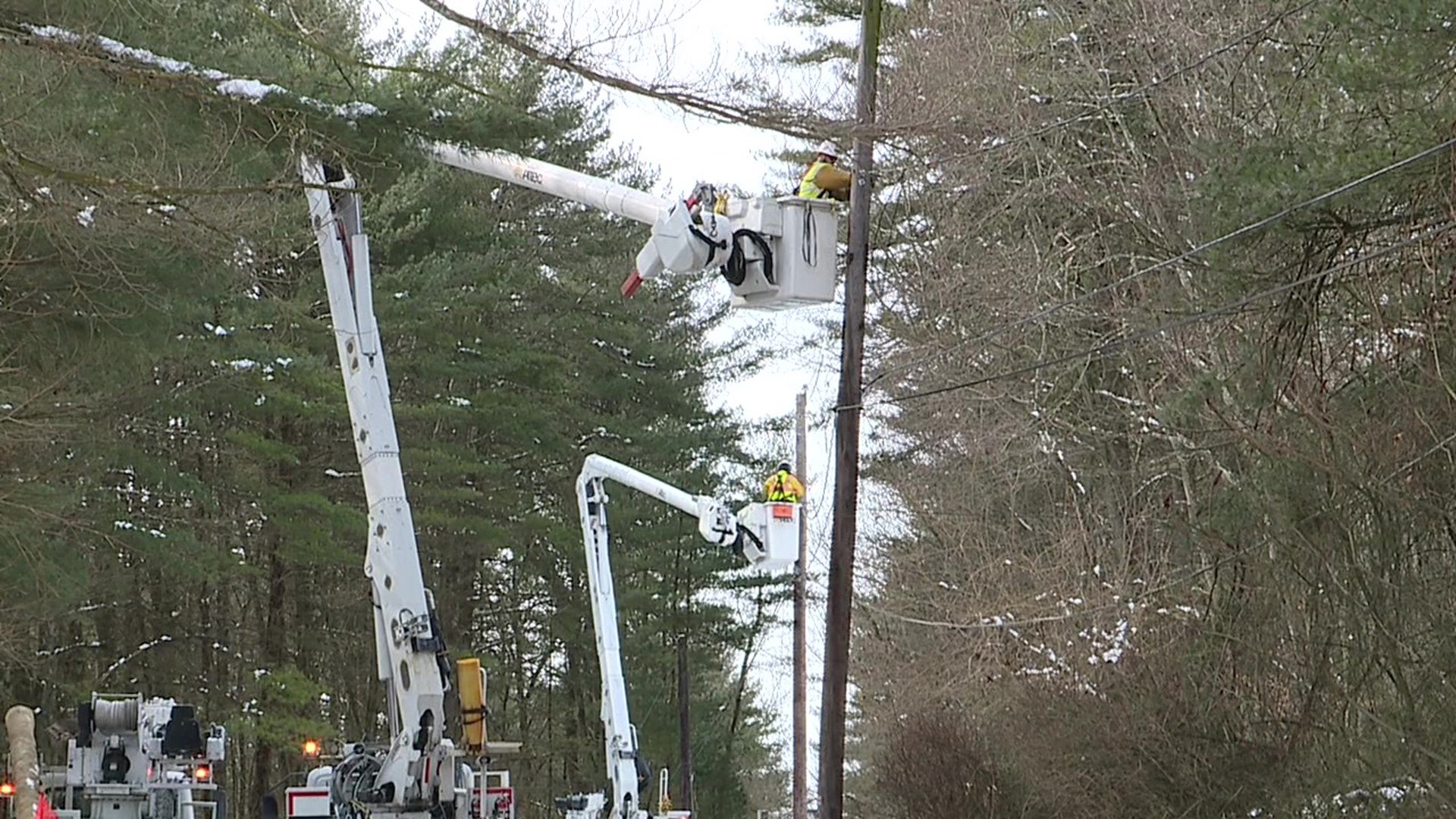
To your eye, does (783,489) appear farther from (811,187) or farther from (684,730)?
(684,730)

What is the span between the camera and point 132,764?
1334 cm

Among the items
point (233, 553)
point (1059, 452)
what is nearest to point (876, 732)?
point (1059, 452)

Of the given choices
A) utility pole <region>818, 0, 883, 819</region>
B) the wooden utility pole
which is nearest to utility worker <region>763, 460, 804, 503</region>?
utility pole <region>818, 0, 883, 819</region>

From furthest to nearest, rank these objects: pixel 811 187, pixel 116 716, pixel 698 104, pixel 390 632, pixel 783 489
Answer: pixel 783 489, pixel 116 716, pixel 390 632, pixel 811 187, pixel 698 104

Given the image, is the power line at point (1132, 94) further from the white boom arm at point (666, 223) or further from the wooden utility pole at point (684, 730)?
the wooden utility pole at point (684, 730)

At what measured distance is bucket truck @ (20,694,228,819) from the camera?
13203mm

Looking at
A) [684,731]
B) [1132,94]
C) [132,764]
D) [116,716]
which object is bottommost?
[684,731]

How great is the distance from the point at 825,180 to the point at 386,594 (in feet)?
14.1

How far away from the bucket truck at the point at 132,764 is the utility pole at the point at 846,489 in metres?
4.89

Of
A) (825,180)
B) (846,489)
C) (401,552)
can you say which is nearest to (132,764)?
(401,552)

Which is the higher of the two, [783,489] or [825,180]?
[825,180]

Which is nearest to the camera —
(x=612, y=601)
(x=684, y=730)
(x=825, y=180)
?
(x=825, y=180)

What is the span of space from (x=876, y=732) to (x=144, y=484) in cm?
1080

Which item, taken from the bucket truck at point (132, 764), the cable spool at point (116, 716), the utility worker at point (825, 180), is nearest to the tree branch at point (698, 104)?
the utility worker at point (825, 180)
